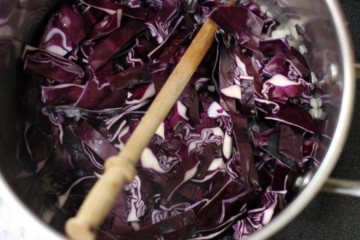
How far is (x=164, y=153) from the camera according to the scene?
0.93 m

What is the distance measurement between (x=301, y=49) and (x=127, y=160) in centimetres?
54

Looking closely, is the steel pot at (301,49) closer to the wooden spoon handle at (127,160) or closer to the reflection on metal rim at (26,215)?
the reflection on metal rim at (26,215)

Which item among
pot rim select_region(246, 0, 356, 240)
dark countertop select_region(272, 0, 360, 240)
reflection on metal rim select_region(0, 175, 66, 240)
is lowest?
dark countertop select_region(272, 0, 360, 240)

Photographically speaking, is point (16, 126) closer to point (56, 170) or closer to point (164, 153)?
point (56, 170)

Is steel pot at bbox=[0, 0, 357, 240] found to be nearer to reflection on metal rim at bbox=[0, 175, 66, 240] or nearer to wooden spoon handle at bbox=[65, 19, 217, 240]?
reflection on metal rim at bbox=[0, 175, 66, 240]

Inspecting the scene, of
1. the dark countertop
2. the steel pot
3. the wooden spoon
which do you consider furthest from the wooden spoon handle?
Answer: the dark countertop

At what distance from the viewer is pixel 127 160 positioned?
623 mm

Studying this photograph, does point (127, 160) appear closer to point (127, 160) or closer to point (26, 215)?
point (127, 160)

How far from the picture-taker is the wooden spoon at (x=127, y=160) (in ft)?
1.80

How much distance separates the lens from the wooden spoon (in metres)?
0.55

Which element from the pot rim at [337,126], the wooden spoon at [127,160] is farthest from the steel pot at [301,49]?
the wooden spoon at [127,160]

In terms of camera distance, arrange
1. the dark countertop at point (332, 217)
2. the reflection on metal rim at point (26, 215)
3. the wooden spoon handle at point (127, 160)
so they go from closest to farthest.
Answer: the wooden spoon handle at point (127, 160) → the reflection on metal rim at point (26, 215) → the dark countertop at point (332, 217)

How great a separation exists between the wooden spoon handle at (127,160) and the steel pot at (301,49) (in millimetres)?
161


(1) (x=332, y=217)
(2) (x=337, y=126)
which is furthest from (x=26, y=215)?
(1) (x=332, y=217)
